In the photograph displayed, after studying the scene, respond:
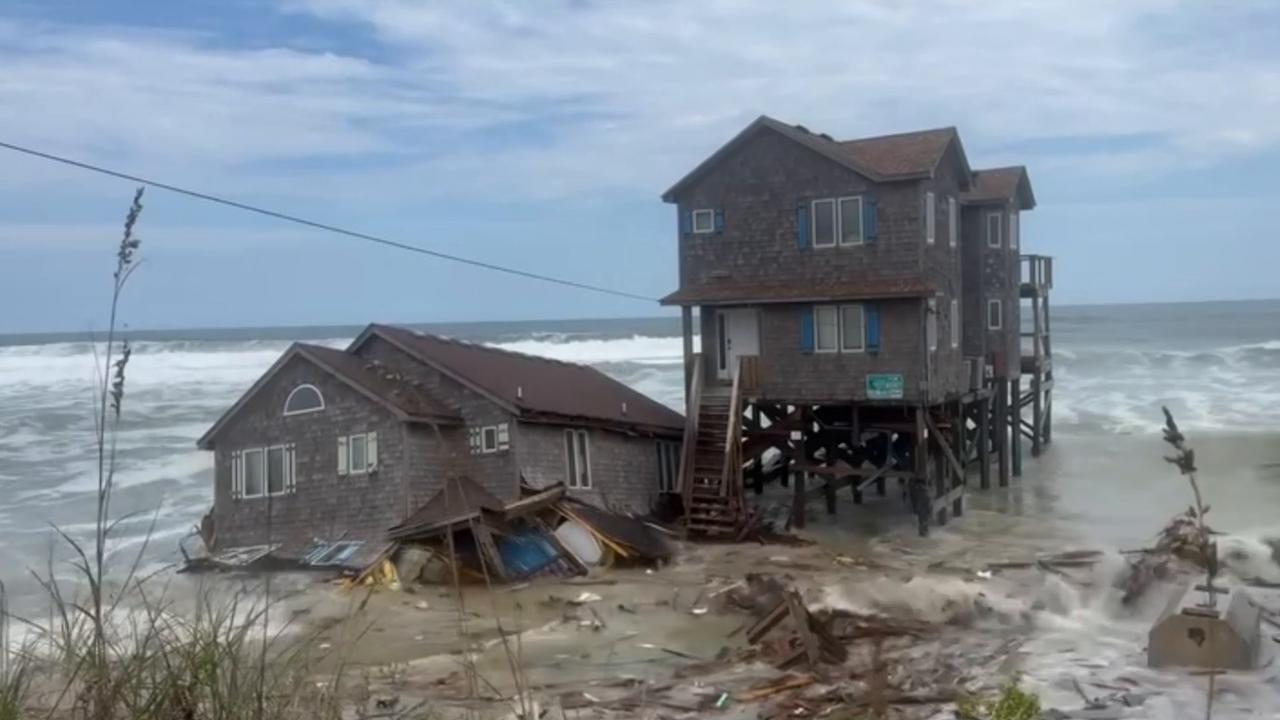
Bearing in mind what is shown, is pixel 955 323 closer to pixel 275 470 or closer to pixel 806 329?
pixel 806 329

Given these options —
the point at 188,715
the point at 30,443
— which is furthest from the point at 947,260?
the point at 30,443

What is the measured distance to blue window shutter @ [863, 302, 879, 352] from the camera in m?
25.7

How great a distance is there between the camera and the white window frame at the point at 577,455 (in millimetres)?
25328

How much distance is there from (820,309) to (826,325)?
0.33 metres

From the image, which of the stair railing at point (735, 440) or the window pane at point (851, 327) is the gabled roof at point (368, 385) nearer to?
→ the stair railing at point (735, 440)

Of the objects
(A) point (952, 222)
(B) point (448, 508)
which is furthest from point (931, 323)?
(B) point (448, 508)

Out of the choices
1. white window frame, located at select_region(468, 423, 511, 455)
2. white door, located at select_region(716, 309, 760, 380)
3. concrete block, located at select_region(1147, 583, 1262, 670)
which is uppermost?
white door, located at select_region(716, 309, 760, 380)

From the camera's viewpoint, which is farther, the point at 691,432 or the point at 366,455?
the point at 691,432

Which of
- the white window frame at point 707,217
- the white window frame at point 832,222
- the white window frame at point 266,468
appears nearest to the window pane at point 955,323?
the white window frame at point 832,222

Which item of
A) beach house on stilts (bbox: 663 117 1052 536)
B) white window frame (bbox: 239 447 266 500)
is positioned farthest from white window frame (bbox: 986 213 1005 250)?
white window frame (bbox: 239 447 266 500)

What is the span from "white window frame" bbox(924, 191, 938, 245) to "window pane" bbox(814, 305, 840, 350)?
7.41ft

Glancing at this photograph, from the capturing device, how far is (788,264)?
26.6 m

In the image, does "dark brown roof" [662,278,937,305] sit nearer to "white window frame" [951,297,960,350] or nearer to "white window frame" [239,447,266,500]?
"white window frame" [951,297,960,350]

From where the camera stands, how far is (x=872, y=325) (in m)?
25.7
